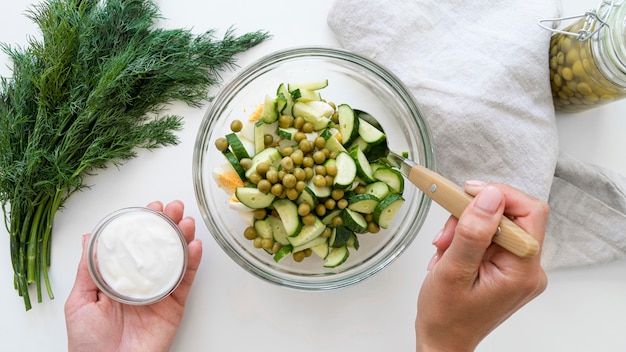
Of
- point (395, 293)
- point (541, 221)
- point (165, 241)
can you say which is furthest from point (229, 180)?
point (541, 221)

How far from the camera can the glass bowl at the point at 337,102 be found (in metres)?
2.00

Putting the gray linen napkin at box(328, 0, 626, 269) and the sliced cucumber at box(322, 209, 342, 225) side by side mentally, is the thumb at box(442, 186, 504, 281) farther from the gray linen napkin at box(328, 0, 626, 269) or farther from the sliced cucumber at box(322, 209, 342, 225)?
the gray linen napkin at box(328, 0, 626, 269)

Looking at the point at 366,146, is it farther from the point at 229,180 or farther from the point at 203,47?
the point at 203,47

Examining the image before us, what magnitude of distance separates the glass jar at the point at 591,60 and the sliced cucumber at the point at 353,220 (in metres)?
0.96

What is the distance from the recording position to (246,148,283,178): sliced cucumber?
185cm

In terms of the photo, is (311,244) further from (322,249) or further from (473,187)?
(473,187)

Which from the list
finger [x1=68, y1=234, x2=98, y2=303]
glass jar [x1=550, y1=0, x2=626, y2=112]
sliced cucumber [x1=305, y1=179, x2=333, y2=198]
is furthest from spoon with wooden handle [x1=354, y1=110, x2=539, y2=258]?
finger [x1=68, y1=234, x2=98, y2=303]

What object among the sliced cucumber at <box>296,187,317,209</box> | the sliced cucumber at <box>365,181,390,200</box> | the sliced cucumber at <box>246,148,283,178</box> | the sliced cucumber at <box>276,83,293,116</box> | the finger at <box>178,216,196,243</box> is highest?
the sliced cucumber at <box>276,83,293,116</box>

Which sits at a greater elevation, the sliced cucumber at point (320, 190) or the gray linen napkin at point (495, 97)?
the gray linen napkin at point (495, 97)

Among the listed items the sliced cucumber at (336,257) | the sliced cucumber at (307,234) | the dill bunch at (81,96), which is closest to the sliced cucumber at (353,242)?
the sliced cucumber at (336,257)

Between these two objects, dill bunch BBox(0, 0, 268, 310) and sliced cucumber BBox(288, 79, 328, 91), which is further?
dill bunch BBox(0, 0, 268, 310)

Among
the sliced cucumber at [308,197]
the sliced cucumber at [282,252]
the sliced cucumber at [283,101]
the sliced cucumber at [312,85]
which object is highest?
the sliced cucumber at [312,85]

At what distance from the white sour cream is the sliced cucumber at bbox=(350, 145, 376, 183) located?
2.44 feet

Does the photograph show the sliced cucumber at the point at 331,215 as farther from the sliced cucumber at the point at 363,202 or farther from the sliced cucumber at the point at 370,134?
the sliced cucumber at the point at 370,134
